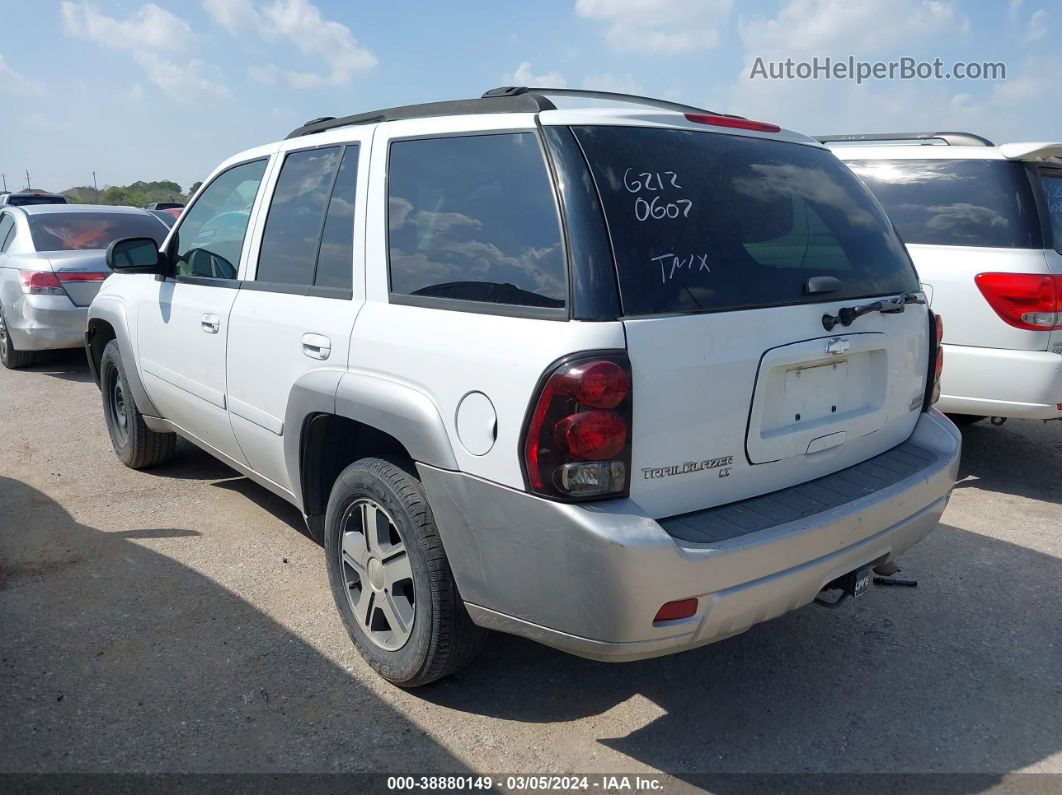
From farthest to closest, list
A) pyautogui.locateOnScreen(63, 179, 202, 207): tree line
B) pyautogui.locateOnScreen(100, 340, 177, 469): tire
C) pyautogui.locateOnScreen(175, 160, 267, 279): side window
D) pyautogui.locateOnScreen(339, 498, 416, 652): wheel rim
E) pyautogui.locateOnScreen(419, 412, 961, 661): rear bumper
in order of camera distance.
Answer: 1. pyautogui.locateOnScreen(63, 179, 202, 207): tree line
2. pyautogui.locateOnScreen(100, 340, 177, 469): tire
3. pyautogui.locateOnScreen(175, 160, 267, 279): side window
4. pyautogui.locateOnScreen(339, 498, 416, 652): wheel rim
5. pyautogui.locateOnScreen(419, 412, 961, 661): rear bumper

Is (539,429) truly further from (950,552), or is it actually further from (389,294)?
(950,552)

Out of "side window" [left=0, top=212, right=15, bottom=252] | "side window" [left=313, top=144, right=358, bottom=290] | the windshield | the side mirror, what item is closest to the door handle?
"side window" [left=313, top=144, right=358, bottom=290]

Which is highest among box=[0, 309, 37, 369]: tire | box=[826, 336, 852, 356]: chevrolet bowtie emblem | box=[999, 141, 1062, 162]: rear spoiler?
box=[999, 141, 1062, 162]: rear spoiler

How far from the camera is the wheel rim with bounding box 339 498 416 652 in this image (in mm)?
2957

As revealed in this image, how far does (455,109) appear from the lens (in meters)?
2.93

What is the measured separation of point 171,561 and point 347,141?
7.13 ft

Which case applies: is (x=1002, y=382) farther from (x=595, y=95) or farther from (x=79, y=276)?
(x=79, y=276)

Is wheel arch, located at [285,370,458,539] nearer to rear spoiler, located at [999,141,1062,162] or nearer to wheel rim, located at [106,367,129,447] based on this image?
wheel rim, located at [106,367,129,447]

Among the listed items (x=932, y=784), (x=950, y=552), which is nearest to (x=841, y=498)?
(x=932, y=784)

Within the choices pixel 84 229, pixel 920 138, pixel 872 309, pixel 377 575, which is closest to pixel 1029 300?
pixel 920 138

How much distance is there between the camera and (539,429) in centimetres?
229

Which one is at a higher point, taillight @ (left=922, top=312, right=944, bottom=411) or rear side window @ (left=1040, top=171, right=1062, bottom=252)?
rear side window @ (left=1040, top=171, right=1062, bottom=252)

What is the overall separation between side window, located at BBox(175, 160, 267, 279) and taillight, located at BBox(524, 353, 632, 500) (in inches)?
87.0

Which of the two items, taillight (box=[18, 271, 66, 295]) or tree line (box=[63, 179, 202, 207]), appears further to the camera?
tree line (box=[63, 179, 202, 207])
